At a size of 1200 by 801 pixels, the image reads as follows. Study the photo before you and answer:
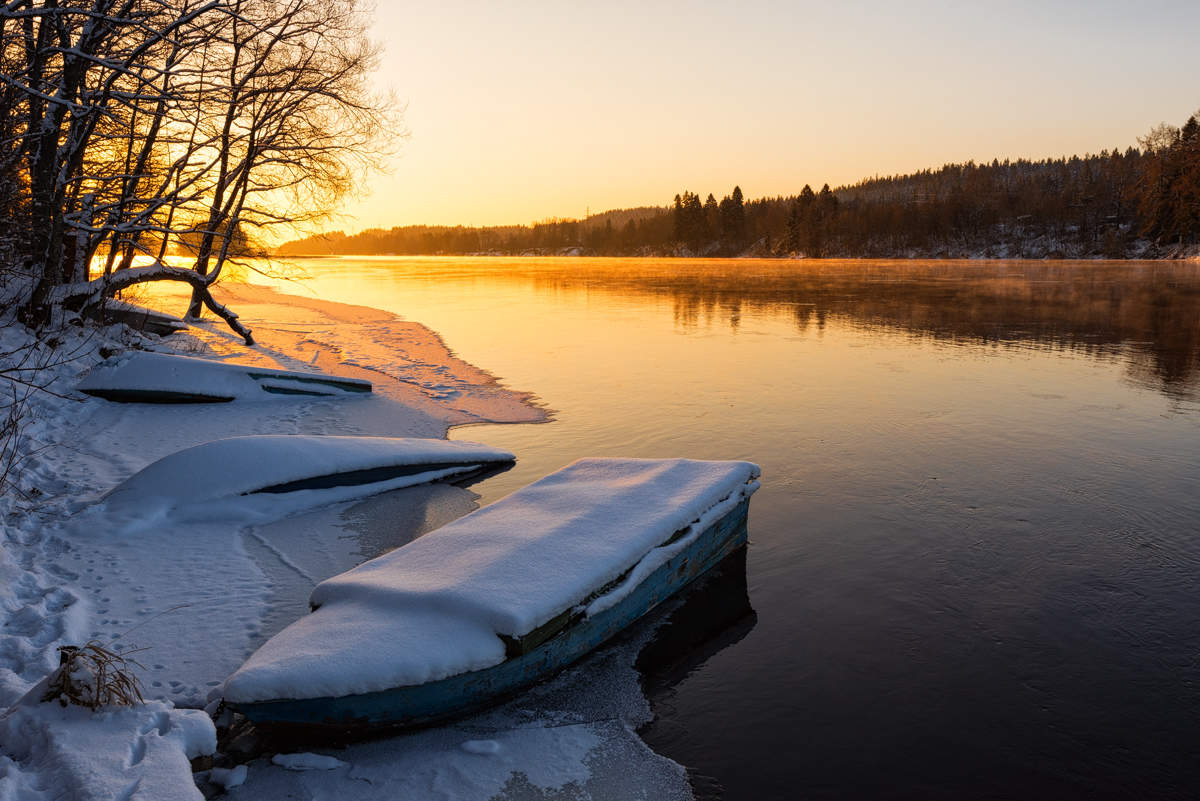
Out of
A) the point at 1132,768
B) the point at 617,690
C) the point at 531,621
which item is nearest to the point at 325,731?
the point at 531,621

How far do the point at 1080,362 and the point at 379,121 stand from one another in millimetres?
18167

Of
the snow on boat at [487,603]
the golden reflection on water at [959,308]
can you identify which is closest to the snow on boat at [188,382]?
the golden reflection on water at [959,308]

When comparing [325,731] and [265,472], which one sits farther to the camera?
[265,472]

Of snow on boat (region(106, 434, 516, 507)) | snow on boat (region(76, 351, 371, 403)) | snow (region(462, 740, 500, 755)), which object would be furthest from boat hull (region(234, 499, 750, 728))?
snow on boat (region(76, 351, 371, 403))

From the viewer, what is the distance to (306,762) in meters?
4.17

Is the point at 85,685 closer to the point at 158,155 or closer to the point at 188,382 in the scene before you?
the point at 188,382

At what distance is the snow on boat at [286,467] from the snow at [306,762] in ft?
14.9

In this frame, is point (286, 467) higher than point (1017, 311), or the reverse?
point (1017, 311)

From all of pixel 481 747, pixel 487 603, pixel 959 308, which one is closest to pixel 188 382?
pixel 487 603

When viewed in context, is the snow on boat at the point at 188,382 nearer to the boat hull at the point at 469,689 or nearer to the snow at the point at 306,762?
the boat hull at the point at 469,689

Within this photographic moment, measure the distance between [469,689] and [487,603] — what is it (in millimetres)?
513

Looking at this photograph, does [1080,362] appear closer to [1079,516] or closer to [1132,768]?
[1079,516]

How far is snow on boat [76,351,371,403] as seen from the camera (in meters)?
12.7

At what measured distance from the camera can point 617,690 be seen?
5141 mm
